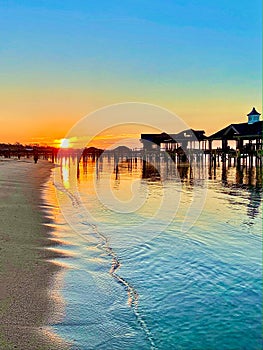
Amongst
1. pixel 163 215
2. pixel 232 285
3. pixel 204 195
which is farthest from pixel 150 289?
pixel 204 195

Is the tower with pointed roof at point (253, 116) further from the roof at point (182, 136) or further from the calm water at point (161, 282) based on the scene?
the calm water at point (161, 282)

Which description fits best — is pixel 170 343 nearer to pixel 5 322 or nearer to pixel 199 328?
pixel 199 328

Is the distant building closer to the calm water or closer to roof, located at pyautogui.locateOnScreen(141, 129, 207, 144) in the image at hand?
roof, located at pyautogui.locateOnScreen(141, 129, 207, 144)

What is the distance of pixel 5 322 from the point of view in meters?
3.97

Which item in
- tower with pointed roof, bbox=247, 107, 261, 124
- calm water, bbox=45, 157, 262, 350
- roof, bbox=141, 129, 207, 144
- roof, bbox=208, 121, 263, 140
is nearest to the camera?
calm water, bbox=45, 157, 262, 350

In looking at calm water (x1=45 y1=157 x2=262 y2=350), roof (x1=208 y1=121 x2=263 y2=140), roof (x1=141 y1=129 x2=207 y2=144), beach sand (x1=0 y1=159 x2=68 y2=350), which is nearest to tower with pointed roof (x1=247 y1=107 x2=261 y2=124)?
roof (x1=208 y1=121 x2=263 y2=140)

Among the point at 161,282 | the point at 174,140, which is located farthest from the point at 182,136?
the point at 161,282

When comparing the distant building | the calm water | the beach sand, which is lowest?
the calm water

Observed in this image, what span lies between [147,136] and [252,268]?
66494 mm

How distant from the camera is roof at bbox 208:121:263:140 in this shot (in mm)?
46963

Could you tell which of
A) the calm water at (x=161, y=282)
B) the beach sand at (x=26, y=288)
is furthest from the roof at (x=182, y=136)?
the beach sand at (x=26, y=288)

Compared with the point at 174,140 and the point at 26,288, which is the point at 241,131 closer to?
the point at 174,140

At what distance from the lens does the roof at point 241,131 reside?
154 ft

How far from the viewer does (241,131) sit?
50688mm
